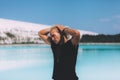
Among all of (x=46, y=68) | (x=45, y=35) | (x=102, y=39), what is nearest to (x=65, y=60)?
(x=45, y=35)

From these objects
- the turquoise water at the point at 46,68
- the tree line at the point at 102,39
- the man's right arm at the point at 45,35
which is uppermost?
the man's right arm at the point at 45,35

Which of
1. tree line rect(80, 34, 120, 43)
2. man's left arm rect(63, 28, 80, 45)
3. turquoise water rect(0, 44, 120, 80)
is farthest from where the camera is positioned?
tree line rect(80, 34, 120, 43)

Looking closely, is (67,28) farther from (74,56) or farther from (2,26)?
(2,26)

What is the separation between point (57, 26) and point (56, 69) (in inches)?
7.3

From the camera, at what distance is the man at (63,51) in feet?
4.88

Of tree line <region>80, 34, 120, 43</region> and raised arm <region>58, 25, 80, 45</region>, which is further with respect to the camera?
tree line <region>80, 34, 120, 43</region>

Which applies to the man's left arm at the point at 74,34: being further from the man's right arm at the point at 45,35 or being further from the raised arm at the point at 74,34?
the man's right arm at the point at 45,35

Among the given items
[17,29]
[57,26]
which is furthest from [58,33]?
[17,29]

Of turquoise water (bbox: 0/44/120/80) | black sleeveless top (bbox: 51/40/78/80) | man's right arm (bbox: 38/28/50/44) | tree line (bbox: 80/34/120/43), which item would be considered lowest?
tree line (bbox: 80/34/120/43)

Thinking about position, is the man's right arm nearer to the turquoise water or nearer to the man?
the man

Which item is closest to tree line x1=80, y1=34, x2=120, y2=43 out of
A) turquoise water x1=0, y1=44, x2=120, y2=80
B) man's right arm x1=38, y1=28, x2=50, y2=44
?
turquoise water x1=0, y1=44, x2=120, y2=80

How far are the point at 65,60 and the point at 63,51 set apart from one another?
4 centimetres

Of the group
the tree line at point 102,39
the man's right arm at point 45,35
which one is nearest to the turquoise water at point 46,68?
the man's right arm at point 45,35

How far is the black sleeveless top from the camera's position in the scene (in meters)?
1.49
